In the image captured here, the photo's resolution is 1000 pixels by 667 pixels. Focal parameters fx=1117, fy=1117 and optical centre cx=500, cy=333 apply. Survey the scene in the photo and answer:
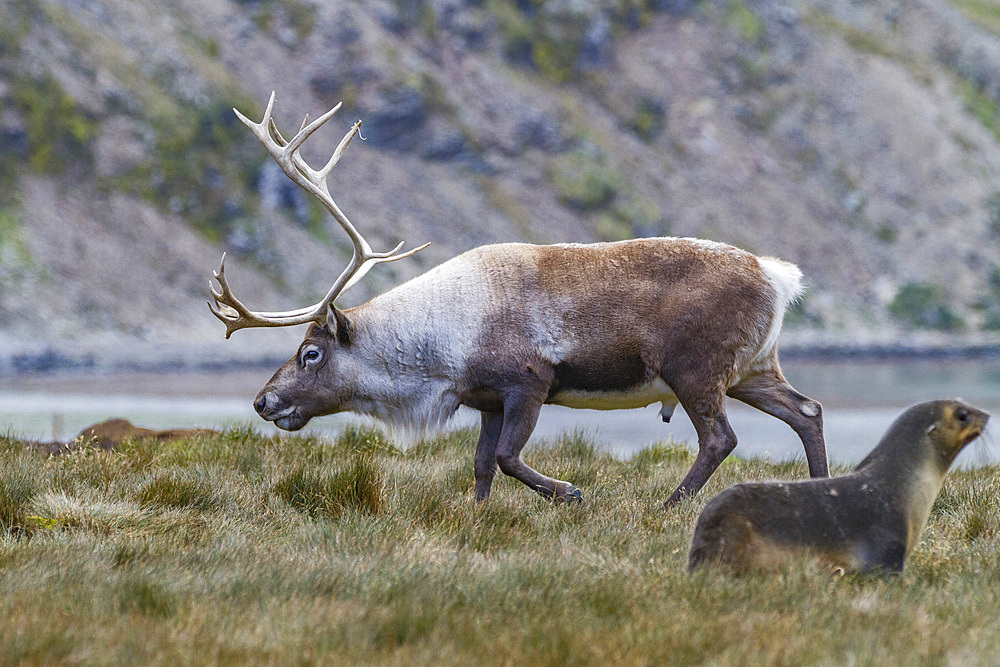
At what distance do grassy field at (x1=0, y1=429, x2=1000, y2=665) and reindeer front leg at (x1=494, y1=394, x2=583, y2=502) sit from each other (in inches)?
4.7

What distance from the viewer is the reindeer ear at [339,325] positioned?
22.4 feet

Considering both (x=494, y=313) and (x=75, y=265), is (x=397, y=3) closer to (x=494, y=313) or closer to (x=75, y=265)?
(x=75, y=265)

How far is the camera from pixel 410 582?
4.24 meters

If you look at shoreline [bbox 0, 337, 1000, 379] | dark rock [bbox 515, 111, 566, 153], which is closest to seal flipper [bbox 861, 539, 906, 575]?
shoreline [bbox 0, 337, 1000, 379]

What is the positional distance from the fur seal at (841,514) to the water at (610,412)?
10.8 meters

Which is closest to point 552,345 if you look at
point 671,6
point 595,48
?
point 595,48

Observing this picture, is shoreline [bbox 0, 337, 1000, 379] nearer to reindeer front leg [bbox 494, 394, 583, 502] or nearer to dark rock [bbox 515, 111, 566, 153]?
dark rock [bbox 515, 111, 566, 153]

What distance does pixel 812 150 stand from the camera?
5825 cm

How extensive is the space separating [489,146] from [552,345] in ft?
151

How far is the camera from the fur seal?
4.33m

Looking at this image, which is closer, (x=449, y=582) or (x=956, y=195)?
(x=449, y=582)

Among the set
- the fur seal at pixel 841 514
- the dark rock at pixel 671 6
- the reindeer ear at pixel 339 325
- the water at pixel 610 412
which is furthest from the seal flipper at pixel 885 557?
the dark rock at pixel 671 6

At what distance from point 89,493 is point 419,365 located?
202 cm

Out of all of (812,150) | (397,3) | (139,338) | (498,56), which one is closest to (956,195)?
(812,150)
